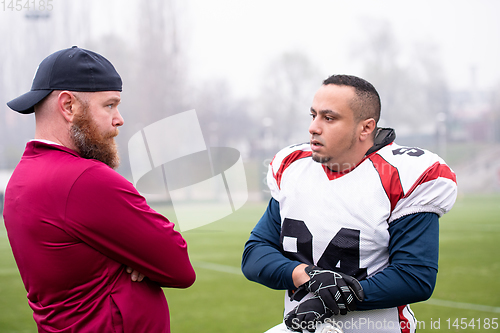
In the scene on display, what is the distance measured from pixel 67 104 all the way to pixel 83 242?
403 millimetres

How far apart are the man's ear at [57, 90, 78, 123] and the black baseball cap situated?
0.02m

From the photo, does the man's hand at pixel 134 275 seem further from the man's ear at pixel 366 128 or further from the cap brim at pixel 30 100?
the man's ear at pixel 366 128

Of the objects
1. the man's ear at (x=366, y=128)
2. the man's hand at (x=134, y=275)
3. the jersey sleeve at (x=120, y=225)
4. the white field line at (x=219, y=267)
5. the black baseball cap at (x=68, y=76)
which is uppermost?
the black baseball cap at (x=68, y=76)

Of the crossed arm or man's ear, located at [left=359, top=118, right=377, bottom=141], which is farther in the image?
man's ear, located at [left=359, top=118, right=377, bottom=141]

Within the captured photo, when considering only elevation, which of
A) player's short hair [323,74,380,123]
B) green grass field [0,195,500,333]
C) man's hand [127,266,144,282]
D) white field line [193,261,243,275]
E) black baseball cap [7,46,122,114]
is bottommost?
white field line [193,261,243,275]

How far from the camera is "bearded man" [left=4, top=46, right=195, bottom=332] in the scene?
1200 millimetres

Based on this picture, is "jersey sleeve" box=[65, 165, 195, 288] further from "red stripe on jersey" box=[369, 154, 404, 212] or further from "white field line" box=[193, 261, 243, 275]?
"white field line" box=[193, 261, 243, 275]

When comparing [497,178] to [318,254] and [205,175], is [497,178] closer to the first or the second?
[205,175]

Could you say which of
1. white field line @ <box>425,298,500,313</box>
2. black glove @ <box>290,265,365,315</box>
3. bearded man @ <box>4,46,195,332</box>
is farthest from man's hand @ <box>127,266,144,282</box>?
white field line @ <box>425,298,500,313</box>

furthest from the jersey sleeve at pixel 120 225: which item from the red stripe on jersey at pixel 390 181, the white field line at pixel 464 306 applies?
the white field line at pixel 464 306

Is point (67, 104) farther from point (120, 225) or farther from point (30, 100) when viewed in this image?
point (120, 225)

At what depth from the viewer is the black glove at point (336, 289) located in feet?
4.38

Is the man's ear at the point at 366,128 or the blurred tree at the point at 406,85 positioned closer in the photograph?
the man's ear at the point at 366,128

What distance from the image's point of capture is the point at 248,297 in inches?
183
